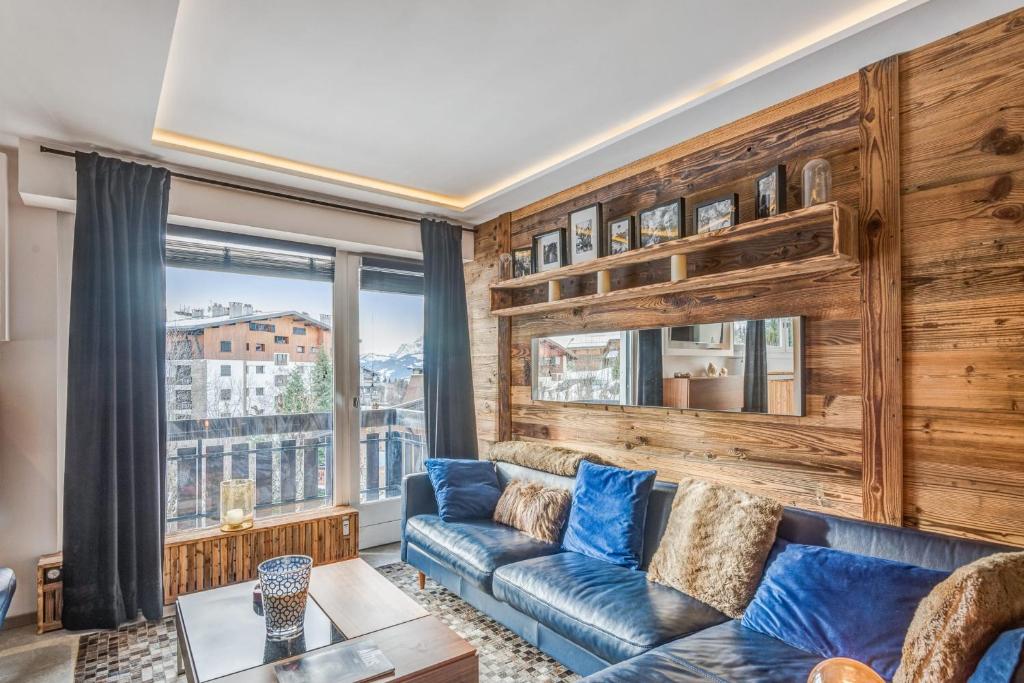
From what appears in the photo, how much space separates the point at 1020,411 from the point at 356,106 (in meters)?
2.94

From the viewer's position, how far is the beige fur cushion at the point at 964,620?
127 cm

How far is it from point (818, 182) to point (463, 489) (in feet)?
7.97

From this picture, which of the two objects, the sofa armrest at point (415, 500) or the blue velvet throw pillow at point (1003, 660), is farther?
the sofa armrest at point (415, 500)

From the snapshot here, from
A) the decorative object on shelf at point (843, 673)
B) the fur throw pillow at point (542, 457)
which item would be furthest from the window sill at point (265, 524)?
the decorative object on shelf at point (843, 673)

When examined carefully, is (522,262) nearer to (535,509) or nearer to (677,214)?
(677,214)

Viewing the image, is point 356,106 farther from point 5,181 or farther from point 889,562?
point 889,562

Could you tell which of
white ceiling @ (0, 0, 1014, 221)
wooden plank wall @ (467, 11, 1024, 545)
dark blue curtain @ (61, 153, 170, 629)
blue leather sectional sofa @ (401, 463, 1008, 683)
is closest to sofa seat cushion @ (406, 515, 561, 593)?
blue leather sectional sofa @ (401, 463, 1008, 683)

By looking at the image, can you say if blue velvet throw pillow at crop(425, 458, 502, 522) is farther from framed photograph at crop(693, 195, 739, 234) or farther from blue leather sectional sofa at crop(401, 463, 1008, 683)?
framed photograph at crop(693, 195, 739, 234)

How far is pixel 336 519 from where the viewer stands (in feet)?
11.8

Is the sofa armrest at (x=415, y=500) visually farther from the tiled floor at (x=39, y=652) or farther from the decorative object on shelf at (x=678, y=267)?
the decorative object on shelf at (x=678, y=267)

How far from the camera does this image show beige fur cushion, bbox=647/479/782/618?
6.68ft

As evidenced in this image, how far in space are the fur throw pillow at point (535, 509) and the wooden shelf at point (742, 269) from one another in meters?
1.14

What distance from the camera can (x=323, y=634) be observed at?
1956mm

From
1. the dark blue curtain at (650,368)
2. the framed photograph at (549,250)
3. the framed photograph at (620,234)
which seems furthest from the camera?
the framed photograph at (549,250)
